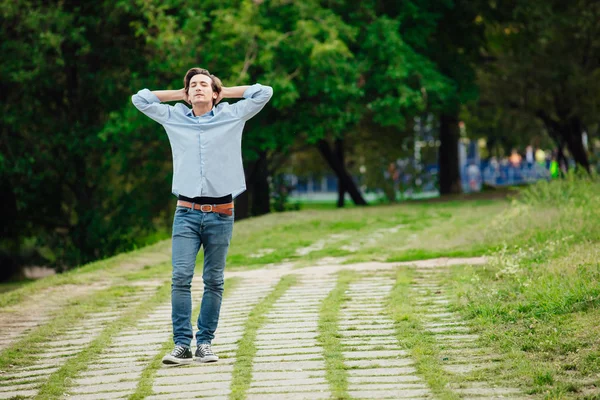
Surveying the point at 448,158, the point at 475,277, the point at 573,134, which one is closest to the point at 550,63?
the point at 573,134

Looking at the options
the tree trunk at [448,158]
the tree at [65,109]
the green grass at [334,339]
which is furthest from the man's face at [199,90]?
the tree trunk at [448,158]

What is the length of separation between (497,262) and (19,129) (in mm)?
17274

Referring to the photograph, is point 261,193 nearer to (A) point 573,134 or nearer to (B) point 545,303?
(A) point 573,134

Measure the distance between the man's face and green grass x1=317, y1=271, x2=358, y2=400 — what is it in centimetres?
183

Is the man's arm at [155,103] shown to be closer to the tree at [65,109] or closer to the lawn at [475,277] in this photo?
the lawn at [475,277]

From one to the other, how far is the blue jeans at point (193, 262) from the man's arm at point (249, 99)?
0.72m

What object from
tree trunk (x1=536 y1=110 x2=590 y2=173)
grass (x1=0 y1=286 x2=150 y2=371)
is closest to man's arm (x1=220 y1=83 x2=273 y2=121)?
grass (x1=0 y1=286 x2=150 y2=371)

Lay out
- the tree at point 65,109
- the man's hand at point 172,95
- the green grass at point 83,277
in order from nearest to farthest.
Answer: the man's hand at point 172,95 < the green grass at point 83,277 < the tree at point 65,109

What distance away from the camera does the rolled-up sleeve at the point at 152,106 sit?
23.1ft

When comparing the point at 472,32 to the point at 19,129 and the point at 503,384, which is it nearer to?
the point at 19,129

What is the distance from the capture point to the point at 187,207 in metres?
6.84

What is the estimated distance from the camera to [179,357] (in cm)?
669

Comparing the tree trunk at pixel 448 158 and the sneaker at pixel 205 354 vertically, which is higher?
the tree trunk at pixel 448 158

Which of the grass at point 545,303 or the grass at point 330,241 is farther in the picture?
the grass at point 330,241
